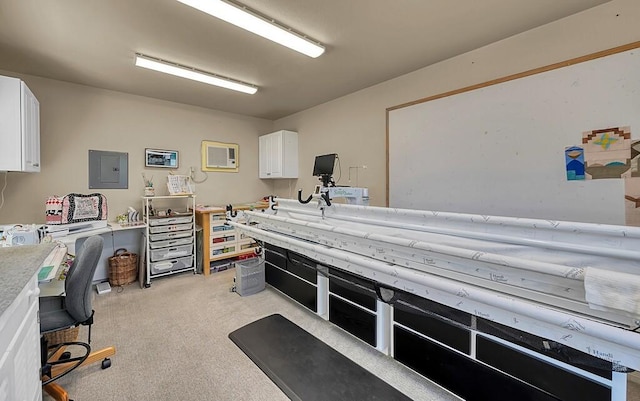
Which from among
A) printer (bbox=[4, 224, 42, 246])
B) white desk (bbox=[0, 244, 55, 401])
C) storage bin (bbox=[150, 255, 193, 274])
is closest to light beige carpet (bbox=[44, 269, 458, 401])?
storage bin (bbox=[150, 255, 193, 274])

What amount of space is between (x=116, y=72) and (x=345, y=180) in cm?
324

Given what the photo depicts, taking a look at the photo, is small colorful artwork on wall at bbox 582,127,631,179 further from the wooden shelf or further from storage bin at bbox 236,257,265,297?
the wooden shelf

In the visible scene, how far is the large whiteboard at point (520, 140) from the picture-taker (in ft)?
6.84

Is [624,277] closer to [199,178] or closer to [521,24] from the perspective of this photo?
[521,24]

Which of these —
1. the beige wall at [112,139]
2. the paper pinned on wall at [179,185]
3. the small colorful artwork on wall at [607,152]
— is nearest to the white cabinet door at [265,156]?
the beige wall at [112,139]

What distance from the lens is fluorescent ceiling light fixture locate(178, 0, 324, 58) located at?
6.38 feet

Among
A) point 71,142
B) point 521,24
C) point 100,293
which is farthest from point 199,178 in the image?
point 521,24

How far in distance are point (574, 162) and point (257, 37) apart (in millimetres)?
2957

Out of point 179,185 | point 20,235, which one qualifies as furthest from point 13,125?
point 179,185

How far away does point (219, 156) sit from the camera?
488cm

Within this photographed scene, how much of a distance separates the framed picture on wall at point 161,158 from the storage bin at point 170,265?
→ 151 cm

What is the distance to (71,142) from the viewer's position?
3.59m

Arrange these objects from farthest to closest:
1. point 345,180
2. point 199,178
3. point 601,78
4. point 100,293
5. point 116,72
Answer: point 199,178
point 345,180
point 100,293
point 116,72
point 601,78

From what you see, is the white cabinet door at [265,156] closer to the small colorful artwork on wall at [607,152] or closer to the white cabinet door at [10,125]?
the white cabinet door at [10,125]
